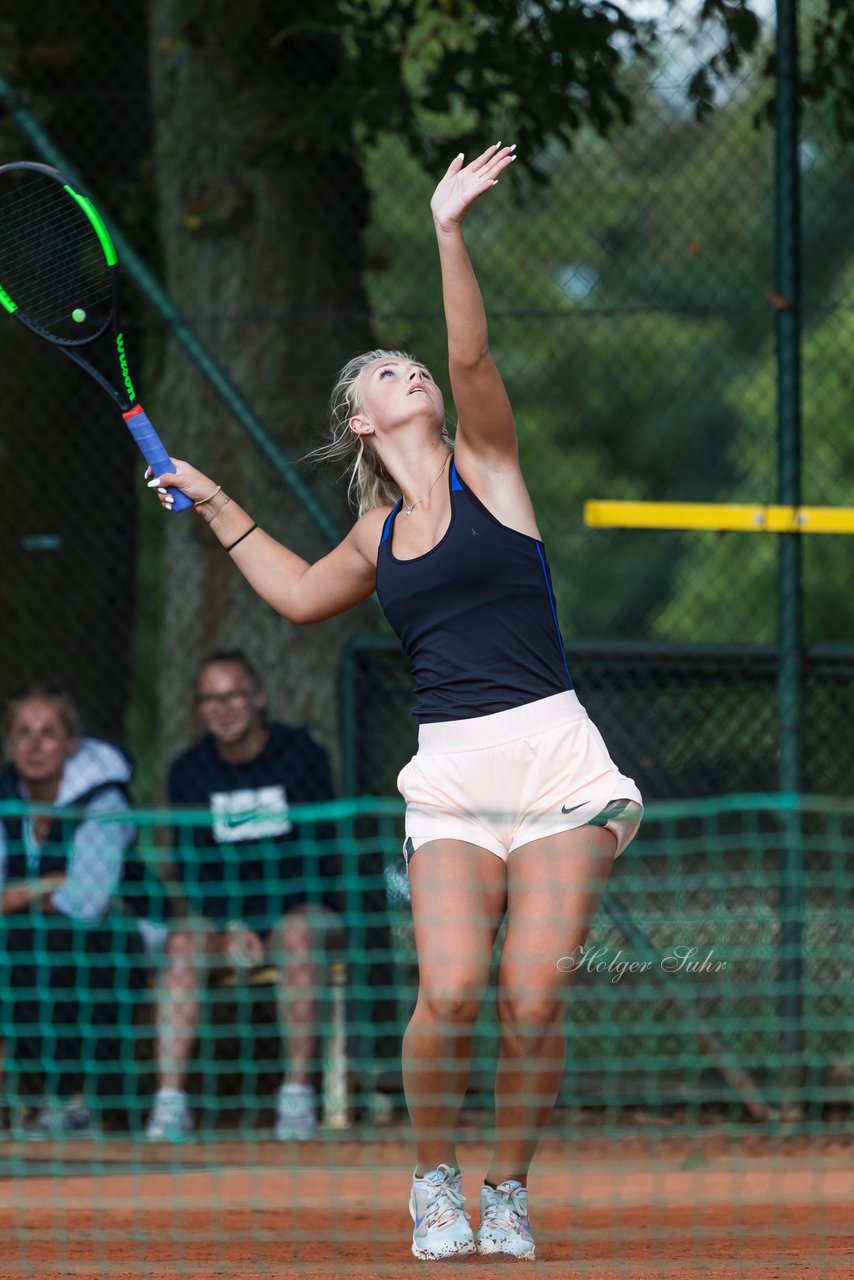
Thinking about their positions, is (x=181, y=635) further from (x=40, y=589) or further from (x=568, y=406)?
(x=568, y=406)

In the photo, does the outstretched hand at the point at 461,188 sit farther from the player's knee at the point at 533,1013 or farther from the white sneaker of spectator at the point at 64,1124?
the white sneaker of spectator at the point at 64,1124

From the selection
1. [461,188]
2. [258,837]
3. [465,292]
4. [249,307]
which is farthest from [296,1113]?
[461,188]

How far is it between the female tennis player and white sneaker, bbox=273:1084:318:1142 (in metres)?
2.10

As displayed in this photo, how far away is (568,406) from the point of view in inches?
723

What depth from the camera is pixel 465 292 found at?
11.9 ft

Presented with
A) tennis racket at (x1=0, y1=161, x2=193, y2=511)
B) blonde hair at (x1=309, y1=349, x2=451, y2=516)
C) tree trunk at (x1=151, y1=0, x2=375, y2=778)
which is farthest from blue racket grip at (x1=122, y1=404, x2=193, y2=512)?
tree trunk at (x1=151, y1=0, x2=375, y2=778)

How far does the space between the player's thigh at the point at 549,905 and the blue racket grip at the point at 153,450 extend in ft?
3.60

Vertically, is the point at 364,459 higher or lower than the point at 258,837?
higher

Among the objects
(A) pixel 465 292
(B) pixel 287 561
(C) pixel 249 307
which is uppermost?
(C) pixel 249 307

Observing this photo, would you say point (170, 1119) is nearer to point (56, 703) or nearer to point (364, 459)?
point (56, 703)

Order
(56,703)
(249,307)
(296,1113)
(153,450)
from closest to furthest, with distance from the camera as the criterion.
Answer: (153,450) < (296,1113) < (56,703) < (249,307)

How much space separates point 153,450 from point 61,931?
104 inches

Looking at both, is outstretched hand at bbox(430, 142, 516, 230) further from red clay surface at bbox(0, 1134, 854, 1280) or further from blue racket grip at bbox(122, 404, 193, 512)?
red clay surface at bbox(0, 1134, 854, 1280)

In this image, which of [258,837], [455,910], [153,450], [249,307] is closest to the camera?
[455,910]
